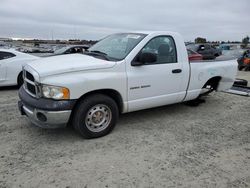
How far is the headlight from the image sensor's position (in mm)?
3428

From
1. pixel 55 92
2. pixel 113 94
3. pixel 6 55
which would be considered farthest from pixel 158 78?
pixel 6 55

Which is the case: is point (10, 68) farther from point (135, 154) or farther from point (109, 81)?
point (135, 154)

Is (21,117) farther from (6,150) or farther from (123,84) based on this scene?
(123,84)

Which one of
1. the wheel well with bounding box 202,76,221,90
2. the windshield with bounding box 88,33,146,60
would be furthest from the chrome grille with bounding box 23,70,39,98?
the wheel well with bounding box 202,76,221,90

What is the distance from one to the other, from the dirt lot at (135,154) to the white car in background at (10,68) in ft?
9.06

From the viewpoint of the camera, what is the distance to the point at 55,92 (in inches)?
136

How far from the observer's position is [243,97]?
6910 millimetres

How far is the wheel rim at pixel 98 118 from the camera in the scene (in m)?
3.80

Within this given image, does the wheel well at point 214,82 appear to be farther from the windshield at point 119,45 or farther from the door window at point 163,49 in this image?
the windshield at point 119,45

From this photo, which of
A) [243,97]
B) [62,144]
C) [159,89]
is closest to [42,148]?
[62,144]

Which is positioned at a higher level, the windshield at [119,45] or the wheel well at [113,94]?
the windshield at [119,45]

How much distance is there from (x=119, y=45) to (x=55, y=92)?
5.60 ft

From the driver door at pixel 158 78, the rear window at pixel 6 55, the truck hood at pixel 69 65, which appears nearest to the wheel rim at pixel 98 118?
the driver door at pixel 158 78

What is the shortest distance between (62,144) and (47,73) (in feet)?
3.84
